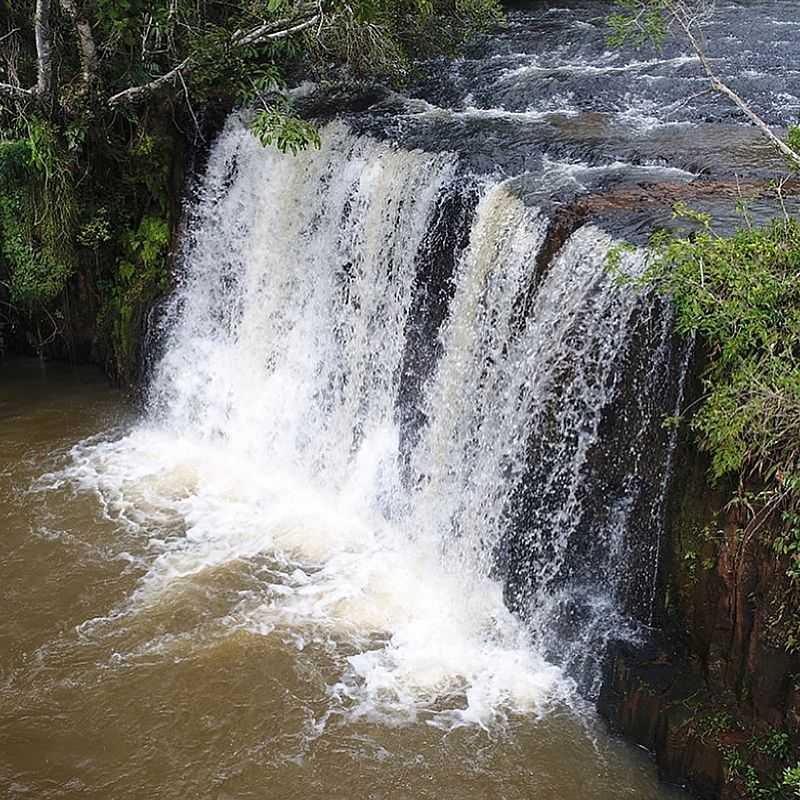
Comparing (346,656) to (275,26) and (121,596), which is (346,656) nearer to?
(121,596)

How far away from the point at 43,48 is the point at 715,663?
7794 millimetres

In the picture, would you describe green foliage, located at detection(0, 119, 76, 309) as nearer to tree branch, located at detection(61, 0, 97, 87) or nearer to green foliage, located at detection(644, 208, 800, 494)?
tree branch, located at detection(61, 0, 97, 87)

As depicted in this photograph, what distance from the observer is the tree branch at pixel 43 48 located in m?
8.58

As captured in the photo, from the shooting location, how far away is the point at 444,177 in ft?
25.6

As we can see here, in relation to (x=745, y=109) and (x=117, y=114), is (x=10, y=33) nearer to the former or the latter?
(x=117, y=114)

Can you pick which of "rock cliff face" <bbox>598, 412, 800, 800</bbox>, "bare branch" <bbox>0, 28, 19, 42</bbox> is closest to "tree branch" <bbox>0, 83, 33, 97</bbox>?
"bare branch" <bbox>0, 28, 19, 42</bbox>

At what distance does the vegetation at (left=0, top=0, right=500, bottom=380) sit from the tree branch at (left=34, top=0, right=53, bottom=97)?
1 cm

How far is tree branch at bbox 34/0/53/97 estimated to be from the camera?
8.58 m

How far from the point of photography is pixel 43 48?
880cm

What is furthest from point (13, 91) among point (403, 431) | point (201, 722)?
point (201, 722)

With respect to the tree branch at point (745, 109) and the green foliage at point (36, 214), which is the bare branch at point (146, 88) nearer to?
the green foliage at point (36, 214)

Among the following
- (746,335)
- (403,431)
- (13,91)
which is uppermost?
(13,91)

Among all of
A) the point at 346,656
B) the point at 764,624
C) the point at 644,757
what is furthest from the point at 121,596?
the point at 764,624

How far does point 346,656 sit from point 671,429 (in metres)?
2.73
